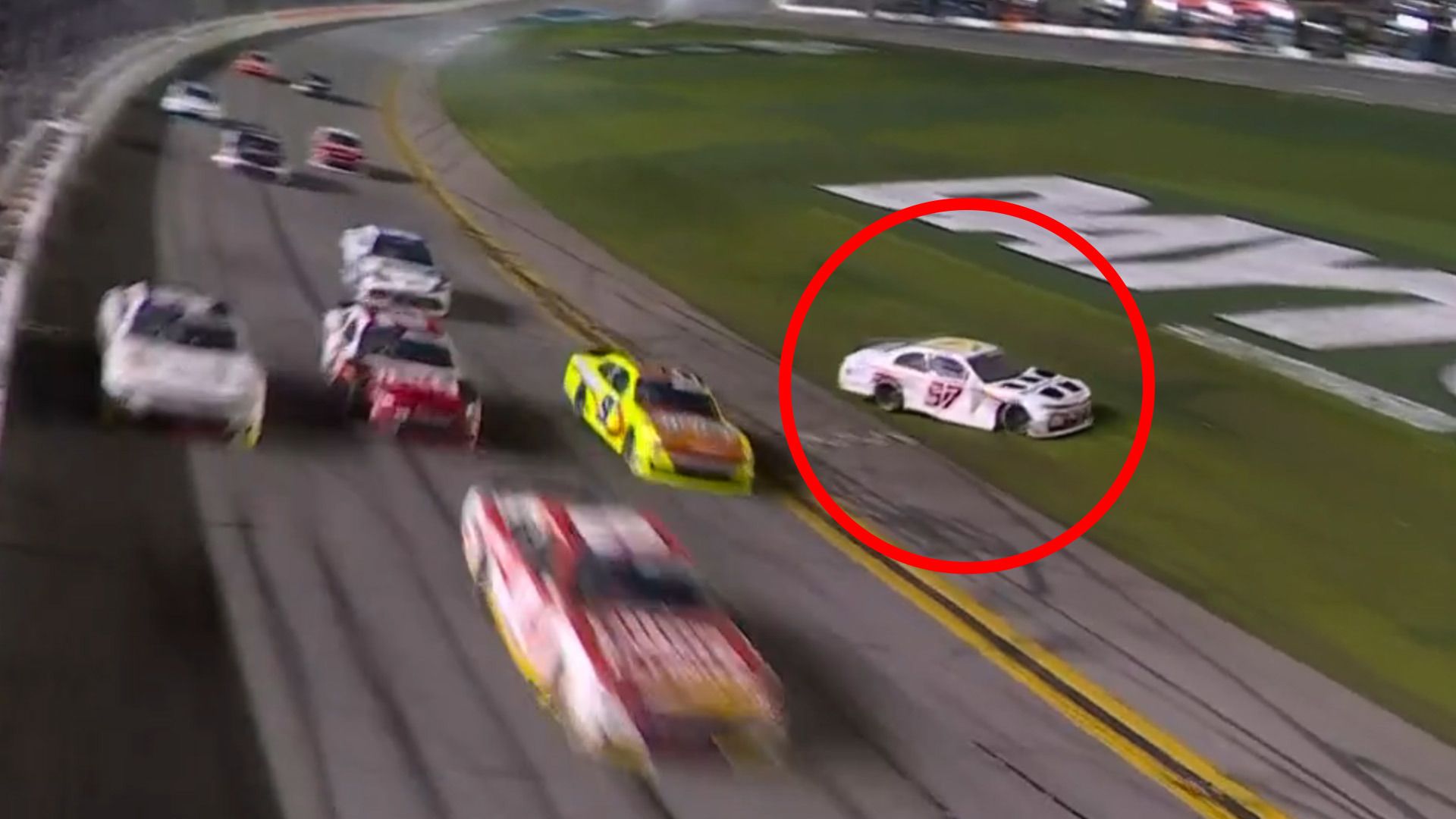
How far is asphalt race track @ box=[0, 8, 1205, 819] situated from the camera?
830cm

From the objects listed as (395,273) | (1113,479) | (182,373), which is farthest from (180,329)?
(1113,479)

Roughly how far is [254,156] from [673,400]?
9.28 m

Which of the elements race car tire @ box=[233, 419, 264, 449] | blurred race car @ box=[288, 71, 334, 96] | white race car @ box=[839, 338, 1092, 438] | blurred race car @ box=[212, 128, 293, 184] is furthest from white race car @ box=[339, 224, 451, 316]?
blurred race car @ box=[288, 71, 334, 96]

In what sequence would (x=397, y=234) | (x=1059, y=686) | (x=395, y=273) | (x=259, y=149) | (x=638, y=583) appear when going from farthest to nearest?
1. (x=259, y=149)
2. (x=397, y=234)
3. (x=395, y=273)
4. (x=1059, y=686)
5. (x=638, y=583)

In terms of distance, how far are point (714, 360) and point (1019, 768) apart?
6972 mm

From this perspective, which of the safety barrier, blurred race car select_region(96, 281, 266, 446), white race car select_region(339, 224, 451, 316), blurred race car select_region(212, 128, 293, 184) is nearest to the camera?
blurred race car select_region(96, 281, 266, 446)

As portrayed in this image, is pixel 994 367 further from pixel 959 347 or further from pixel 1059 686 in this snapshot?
pixel 1059 686

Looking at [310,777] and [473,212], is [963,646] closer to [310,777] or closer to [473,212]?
[310,777]

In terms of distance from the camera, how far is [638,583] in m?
9.77

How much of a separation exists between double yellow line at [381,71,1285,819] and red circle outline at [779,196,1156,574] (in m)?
0.17

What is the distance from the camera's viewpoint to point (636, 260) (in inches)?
725

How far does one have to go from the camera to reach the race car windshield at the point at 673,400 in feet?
42.9

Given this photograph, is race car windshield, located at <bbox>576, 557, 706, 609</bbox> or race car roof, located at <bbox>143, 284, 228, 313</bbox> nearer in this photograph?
race car windshield, located at <bbox>576, 557, 706, 609</bbox>

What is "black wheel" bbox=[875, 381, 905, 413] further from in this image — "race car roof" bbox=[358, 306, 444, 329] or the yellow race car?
"race car roof" bbox=[358, 306, 444, 329]
